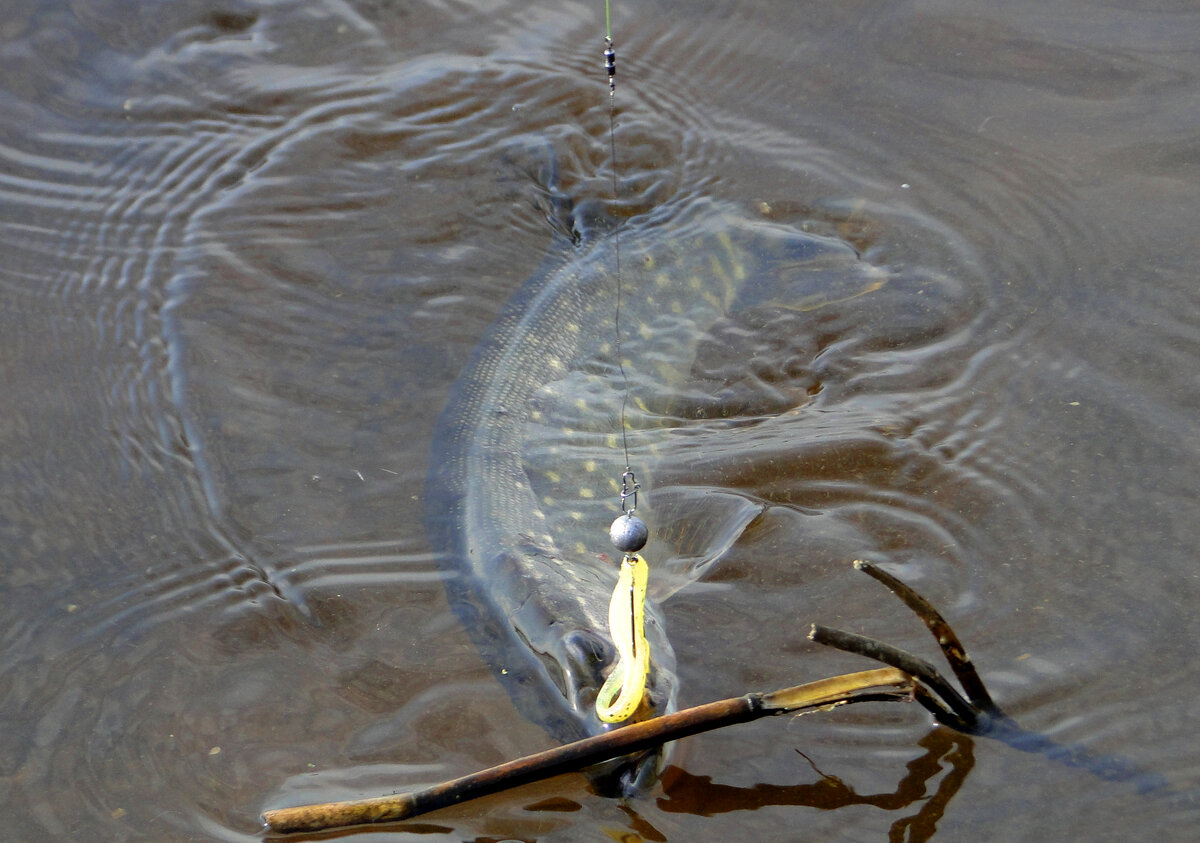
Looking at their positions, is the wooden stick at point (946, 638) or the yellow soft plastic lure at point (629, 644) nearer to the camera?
the wooden stick at point (946, 638)

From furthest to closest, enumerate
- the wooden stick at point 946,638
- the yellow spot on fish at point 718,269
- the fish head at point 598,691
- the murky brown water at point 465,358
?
the yellow spot on fish at point 718,269 < the murky brown water at point 465,358 < the fish head at point 598,691 < the wooden stick at point 946,638

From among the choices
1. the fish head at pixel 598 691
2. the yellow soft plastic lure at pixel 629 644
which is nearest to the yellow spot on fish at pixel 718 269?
the fish head at pixel 598 691

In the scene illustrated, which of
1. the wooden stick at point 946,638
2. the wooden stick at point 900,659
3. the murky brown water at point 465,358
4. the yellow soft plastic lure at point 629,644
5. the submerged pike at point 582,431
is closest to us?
the wooden stick at point 900,659

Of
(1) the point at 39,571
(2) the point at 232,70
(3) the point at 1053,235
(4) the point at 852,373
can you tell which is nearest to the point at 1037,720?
(4) the point at 852,373

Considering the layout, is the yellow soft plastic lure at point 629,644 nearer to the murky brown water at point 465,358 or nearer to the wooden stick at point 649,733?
the wooden stick at point 649,733

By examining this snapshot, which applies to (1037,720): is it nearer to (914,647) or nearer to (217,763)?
(914,647)

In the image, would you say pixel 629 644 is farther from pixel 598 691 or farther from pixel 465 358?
pixel 465 358

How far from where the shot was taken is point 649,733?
8.62ft

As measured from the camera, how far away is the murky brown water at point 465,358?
→ 10.2 feet

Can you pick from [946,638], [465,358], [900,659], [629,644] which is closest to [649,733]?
[629,644]

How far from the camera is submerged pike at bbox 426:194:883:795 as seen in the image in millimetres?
3293

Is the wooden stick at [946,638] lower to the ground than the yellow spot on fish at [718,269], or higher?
lower

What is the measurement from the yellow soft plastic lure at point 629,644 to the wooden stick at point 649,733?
0.33 feet

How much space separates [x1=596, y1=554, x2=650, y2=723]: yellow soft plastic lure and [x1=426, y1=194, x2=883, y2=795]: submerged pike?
10 cm
